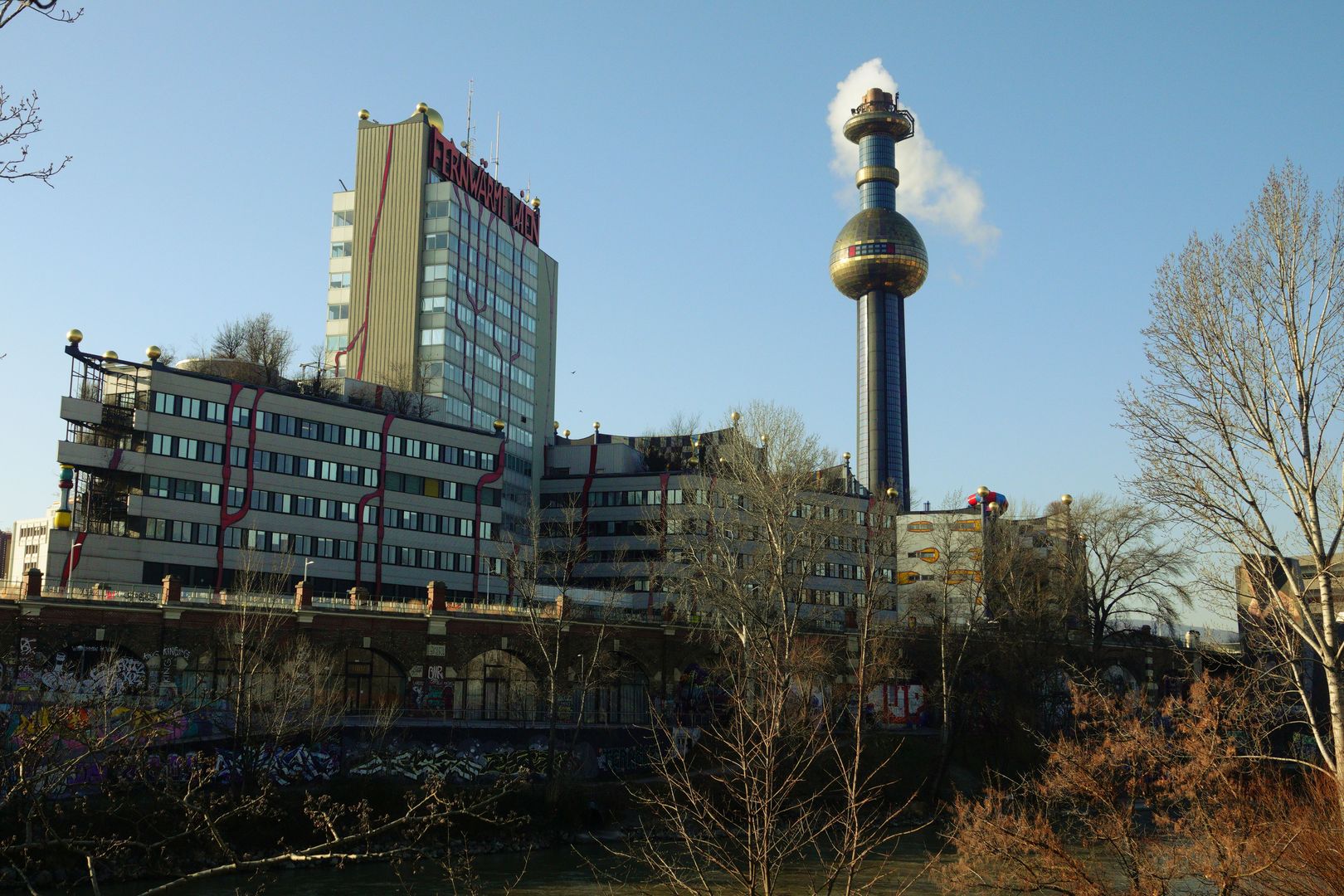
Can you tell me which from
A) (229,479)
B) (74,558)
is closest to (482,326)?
(229,479)

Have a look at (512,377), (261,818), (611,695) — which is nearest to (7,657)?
(261,818)

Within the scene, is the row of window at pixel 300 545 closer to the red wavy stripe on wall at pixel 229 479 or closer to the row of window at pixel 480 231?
the red wavy stripe on wall at pixel 229 479

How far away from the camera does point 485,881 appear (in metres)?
42.2

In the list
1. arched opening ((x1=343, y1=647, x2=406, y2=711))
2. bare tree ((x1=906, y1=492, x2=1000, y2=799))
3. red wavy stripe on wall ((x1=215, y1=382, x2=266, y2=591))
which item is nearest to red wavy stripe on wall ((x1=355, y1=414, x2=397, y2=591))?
red wavy stripe on wall ((x1=215, y1=382, x2=266, y2=591))

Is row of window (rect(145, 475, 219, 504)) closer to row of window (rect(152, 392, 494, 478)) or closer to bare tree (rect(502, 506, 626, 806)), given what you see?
row of window (rect(152, 392, 494, 478))

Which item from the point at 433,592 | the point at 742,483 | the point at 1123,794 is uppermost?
the point at 742,483

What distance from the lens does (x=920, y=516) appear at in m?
114

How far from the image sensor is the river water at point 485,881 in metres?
39.8

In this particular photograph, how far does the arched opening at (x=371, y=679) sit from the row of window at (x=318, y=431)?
29.8 m

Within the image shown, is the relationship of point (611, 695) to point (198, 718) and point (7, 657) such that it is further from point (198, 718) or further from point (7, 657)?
point (7, 657)

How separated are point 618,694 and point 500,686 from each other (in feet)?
25.5

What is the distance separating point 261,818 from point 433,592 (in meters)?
20.2

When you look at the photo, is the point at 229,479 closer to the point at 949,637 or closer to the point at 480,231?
the point at 480,231

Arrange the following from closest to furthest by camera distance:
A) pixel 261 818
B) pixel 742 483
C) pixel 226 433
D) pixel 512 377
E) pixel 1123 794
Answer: pixel 1123 794 → pixel 261 818 → pixel 742 483 → pixel 226 433 → pixel 512 377
